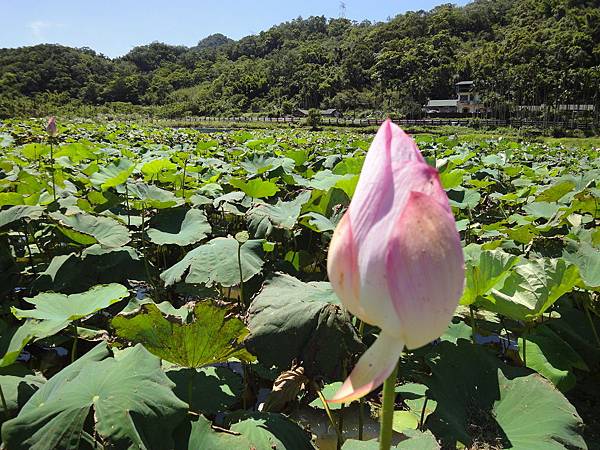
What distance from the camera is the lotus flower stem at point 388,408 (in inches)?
18.5

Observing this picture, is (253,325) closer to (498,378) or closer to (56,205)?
(498,378)

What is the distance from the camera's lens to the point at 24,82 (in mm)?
56000

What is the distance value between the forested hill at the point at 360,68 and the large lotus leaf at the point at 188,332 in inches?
1429

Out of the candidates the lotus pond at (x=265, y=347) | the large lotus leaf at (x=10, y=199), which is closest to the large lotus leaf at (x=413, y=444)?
the lotus pond at (x=265, y=347)

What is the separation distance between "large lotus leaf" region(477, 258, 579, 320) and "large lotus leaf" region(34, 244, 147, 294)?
1.51m

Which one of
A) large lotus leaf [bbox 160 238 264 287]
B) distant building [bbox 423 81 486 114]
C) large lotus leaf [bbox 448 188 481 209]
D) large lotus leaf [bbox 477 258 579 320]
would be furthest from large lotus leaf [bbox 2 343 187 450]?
distant building [bbox 423 81 486 114]

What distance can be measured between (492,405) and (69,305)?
110 cm

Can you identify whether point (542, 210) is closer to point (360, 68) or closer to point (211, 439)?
point (211, 439)

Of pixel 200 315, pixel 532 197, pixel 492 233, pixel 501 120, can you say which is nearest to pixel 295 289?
pixel 200 315

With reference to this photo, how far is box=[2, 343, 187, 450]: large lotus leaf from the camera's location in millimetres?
840

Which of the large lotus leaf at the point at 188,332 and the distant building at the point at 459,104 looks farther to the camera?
the distant building at the point at 459,104

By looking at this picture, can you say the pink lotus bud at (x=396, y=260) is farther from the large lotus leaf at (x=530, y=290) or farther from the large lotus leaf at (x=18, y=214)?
the large lotus leaf at (x=18, y=214)

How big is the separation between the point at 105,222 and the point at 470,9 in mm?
106553

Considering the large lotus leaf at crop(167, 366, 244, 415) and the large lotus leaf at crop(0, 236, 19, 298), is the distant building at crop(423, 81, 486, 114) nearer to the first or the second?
the large lotus leaf at crop(0, 236, 19, 298)
